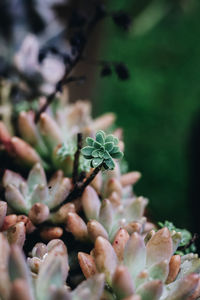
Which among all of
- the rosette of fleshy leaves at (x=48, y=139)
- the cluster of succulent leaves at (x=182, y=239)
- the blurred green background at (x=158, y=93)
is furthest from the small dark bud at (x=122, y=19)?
the blurred green background at (x=158, y=93)

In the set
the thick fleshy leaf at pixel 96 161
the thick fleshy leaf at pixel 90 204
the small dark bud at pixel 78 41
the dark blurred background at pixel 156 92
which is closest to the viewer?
the thick fleshy leaf at pixel 96 161

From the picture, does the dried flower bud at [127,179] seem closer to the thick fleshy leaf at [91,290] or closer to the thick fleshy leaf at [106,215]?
the thick fleshy leaf at [106,215]

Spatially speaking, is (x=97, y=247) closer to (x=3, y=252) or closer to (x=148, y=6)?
(x=3, y=252)

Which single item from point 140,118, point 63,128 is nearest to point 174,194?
point 140,118

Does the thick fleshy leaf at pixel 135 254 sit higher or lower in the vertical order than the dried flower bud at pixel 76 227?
lower

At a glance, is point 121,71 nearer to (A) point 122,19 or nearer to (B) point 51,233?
(A) point 122,19

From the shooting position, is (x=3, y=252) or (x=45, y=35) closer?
(x=3, y=252)

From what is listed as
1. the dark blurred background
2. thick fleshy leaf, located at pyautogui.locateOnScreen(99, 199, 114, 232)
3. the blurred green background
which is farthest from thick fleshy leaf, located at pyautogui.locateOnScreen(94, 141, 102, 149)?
the blurred green background
